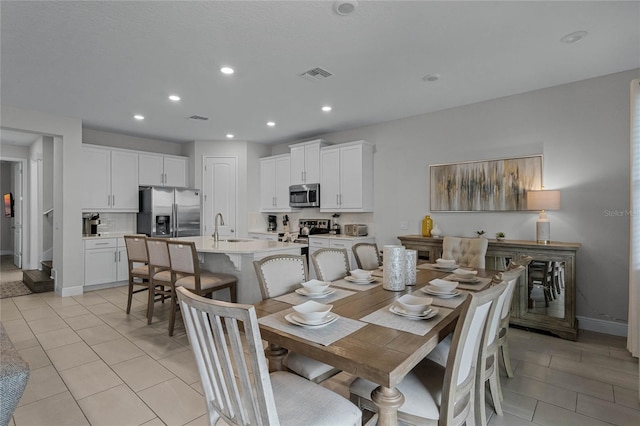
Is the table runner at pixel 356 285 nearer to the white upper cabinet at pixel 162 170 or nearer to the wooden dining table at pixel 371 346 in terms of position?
the wooden dining table at pixel 371 346

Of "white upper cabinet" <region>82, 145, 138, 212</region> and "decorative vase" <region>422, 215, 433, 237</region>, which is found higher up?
"white upper cabinet" <region>82, 145, 138, 212</region>

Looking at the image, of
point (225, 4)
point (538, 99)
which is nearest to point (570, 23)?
point (538, 99)

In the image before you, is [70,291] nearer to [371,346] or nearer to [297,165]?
[297,165]

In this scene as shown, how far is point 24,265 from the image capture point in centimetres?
685

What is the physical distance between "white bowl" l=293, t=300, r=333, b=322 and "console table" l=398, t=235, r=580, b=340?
8.87 feet

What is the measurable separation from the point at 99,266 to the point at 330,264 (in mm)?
4444

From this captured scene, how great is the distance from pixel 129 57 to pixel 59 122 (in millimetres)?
2779

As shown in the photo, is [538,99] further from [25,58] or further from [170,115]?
[25,58]

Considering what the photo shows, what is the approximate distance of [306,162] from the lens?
18.5ft

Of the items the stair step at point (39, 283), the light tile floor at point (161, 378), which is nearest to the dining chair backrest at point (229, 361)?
the light tile floor at point (161, 378)

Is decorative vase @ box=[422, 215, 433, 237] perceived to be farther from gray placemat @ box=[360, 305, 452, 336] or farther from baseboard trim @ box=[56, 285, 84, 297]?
baseboard trim @ box=[56, 285, 84, 297]

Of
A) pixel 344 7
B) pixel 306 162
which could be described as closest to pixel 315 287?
pixel 344 7

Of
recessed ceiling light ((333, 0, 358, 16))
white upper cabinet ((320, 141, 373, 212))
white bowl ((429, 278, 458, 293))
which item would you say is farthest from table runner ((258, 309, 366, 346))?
white upper cabinet ((320, 141, 373, 212))

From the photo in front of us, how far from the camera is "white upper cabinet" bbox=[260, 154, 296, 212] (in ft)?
19.9
